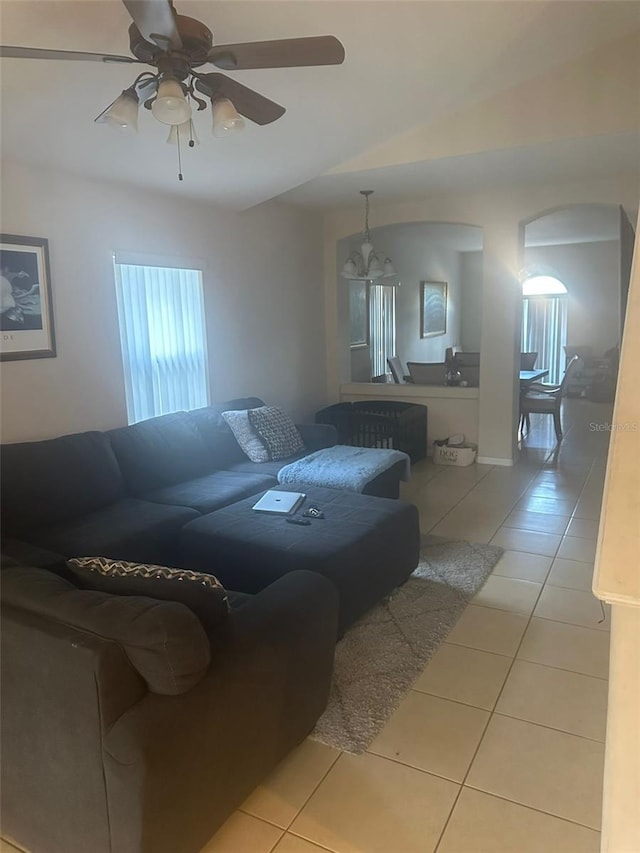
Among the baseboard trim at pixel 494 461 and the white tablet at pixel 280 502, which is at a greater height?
the white tablet at pixel 280 502

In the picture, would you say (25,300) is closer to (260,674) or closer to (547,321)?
(260,674)

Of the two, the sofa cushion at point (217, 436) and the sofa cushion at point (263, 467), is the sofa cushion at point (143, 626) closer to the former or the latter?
the sofa cushion at point (263, 467)

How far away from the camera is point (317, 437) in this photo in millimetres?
4750

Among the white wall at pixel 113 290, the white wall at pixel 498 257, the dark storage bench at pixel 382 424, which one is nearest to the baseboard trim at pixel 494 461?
the white wall at pixel 498 257

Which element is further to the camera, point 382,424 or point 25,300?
point 382,424

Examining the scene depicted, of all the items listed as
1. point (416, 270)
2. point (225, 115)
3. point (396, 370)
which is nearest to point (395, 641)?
point (225, 115)

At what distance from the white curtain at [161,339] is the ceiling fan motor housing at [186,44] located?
2129 millimetres

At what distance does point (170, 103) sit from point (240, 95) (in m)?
0.44

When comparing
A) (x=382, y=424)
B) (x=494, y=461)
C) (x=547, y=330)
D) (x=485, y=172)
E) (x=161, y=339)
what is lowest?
(x=494, y=461)

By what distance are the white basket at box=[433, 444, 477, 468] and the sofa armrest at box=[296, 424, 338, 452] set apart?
1.61 meters

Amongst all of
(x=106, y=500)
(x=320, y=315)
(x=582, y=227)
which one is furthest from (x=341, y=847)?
(x=582, y=227)

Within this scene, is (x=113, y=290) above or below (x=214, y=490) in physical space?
above

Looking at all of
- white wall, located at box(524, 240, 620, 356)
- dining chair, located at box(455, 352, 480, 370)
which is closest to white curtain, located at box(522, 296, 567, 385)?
white wall, located at box(524, 240, 620, 356)

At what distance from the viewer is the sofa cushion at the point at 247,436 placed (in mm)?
4367
